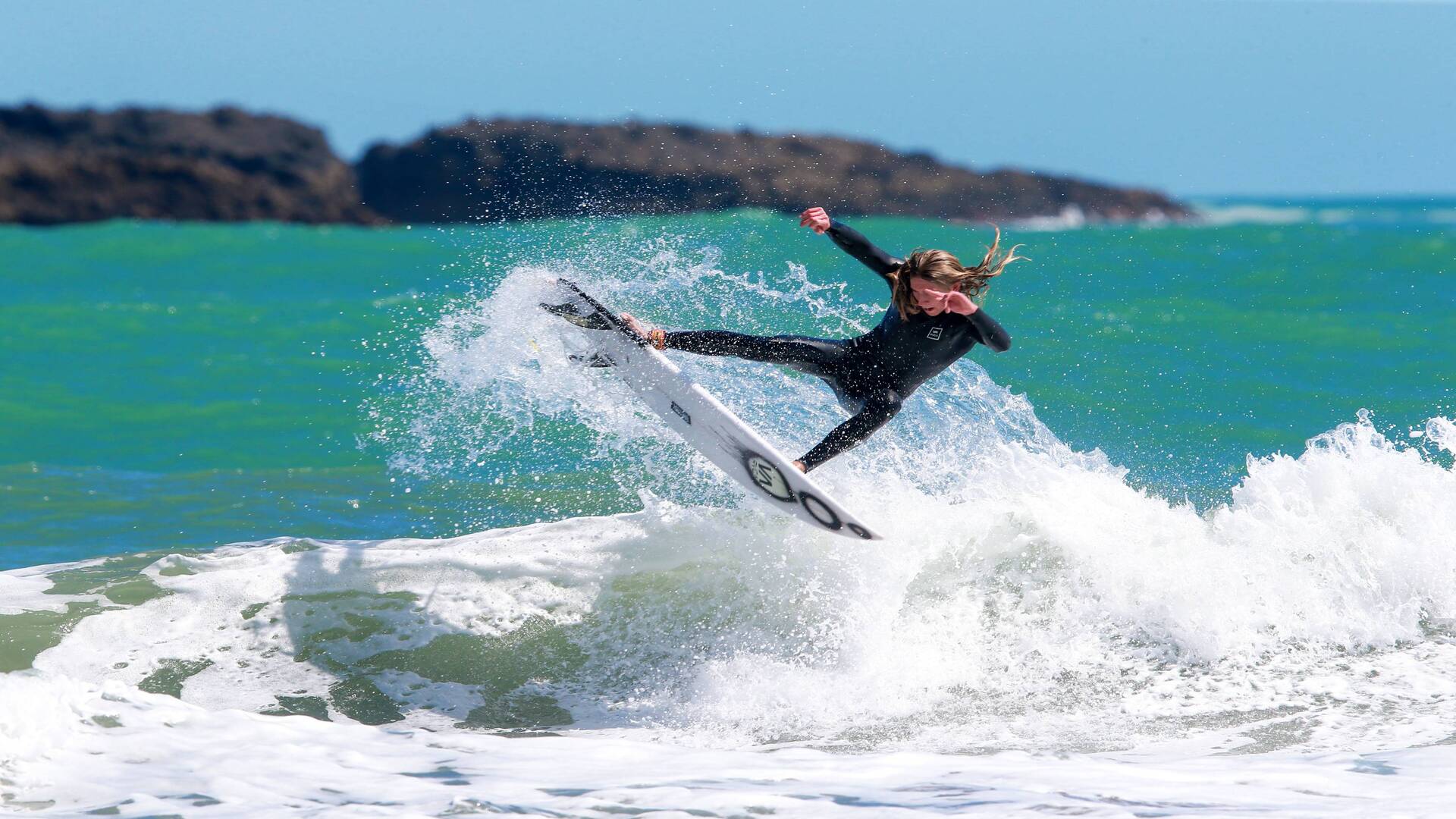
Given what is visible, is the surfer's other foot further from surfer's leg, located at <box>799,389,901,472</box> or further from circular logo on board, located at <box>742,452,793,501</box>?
surfer's leg, located at <box>799,389,901,472</box>

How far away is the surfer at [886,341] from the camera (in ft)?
19.9

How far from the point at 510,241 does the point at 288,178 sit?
157ft

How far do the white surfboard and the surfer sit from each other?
0.18 m

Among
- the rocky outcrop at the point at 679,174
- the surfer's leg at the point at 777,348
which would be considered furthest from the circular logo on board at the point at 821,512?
the rocky outcrop at the point at 679,174

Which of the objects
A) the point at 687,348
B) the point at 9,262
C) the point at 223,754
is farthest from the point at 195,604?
the point at 9,262

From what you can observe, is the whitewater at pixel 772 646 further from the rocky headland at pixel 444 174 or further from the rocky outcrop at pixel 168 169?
the rocky outcrop at pixel 168 169

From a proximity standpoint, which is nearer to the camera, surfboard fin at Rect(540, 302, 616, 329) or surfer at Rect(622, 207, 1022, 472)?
surfer at Rect(622, 207, 1022, 472)

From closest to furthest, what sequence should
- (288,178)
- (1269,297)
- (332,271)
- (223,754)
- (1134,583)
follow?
(223,754) < (1134,583) < (1269,297) < (332,271) < (288,178)

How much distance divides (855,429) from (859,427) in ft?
0.07

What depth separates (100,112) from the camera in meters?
55.5

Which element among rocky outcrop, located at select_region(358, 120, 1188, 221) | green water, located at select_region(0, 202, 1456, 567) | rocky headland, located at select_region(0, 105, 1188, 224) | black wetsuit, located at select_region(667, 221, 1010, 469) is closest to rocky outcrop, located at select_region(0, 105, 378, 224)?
rocky headland, located at select_region(0, 105, 1188, 224)

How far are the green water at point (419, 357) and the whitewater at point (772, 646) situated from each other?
4.30 feet

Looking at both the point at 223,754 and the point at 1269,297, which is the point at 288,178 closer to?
the point at 1269,297

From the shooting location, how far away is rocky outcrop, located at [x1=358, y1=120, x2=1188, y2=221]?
46906mm
